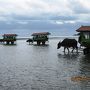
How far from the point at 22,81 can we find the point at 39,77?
231cm

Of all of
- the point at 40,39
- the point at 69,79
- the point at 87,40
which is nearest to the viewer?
the point at 69,79

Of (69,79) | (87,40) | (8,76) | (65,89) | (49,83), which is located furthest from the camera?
(87,40)

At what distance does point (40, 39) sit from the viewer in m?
105

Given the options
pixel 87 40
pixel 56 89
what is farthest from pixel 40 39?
pixel 56 89

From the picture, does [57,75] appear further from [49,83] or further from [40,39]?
[40,39]

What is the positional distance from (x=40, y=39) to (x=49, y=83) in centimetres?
8333

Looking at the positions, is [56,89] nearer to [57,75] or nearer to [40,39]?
[57,75]

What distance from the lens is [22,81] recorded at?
75.4 feet

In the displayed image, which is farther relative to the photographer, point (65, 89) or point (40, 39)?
point (40, 39)

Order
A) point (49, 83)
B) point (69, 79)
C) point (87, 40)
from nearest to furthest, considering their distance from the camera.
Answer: point (49, 83), point (69, 79), point (87, 40)

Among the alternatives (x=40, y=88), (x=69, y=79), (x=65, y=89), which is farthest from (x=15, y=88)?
(x=69, y=79)

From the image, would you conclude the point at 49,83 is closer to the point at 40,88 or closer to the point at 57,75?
the point at 40,88

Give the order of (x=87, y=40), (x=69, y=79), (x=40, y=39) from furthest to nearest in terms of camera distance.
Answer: (x=40, y=39), (x=87, y=40), (x=69, y=79)

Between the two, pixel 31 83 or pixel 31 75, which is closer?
pixel 31 83
